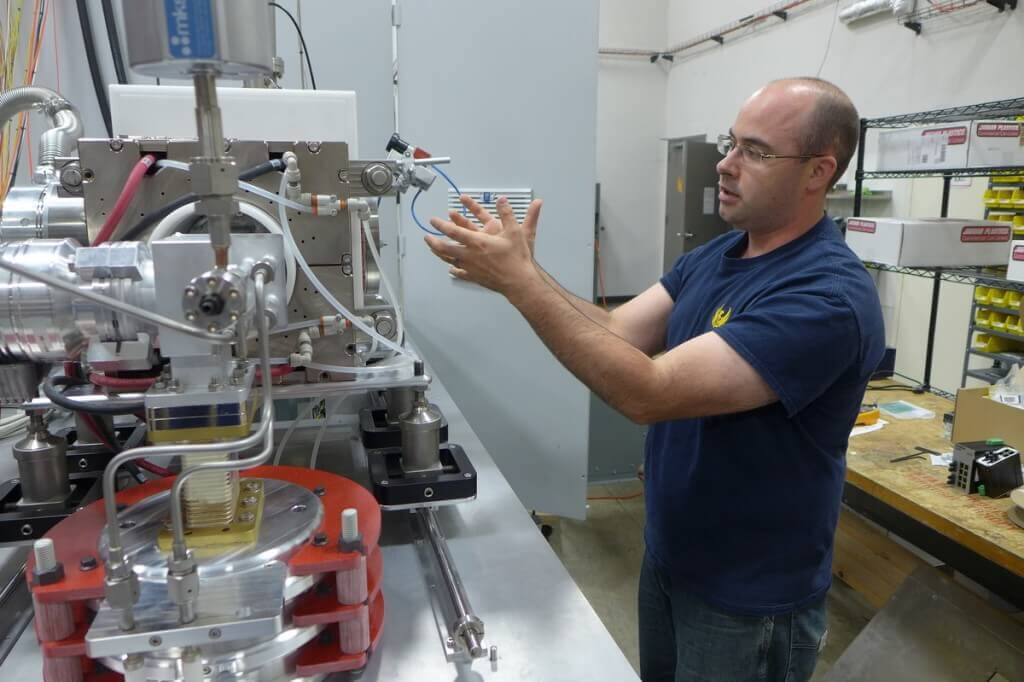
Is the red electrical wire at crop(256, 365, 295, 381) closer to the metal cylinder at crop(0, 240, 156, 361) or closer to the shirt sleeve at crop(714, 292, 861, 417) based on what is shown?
the metal cylinder at crop(0, 240, 156, 361)

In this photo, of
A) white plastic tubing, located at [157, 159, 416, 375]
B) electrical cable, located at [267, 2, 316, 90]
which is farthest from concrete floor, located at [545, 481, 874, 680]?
electrical cable, located at [267, 2, 316, 90]

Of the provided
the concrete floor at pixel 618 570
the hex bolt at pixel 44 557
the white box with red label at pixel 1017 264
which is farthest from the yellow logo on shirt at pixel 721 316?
the white box with red label at pixel 1017 264

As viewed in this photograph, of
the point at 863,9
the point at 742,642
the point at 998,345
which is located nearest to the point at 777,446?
the point at 742,642

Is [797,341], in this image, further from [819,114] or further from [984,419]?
[984,419]

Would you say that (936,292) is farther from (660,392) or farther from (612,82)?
(612,82)

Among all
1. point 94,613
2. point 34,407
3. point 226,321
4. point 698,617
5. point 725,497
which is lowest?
point 698,617

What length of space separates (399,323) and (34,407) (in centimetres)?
47

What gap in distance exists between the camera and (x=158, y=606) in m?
0.58

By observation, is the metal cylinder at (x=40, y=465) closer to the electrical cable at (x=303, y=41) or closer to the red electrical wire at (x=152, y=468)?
the red electrical wire at (x=152, y=468)

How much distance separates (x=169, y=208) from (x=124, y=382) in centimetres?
23

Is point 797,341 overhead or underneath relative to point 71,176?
underneath

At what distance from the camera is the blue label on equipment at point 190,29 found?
0.49 m

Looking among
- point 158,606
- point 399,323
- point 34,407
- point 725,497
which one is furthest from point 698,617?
point 34,407

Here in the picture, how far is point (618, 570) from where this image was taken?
8.28 feet
